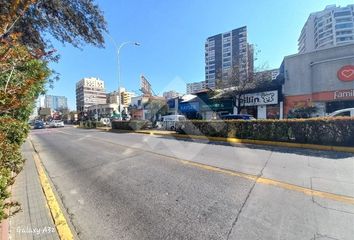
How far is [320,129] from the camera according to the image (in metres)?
10.7

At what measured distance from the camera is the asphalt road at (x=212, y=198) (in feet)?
11.6

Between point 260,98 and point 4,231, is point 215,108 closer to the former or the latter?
point 260,98

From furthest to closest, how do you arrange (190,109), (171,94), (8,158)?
(171,94) → (190,109) → (8,158)

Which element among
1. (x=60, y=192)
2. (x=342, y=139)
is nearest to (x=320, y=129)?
(x=342, y=139)

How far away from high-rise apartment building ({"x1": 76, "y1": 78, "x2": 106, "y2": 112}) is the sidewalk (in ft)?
272

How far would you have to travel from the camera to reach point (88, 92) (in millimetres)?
89750

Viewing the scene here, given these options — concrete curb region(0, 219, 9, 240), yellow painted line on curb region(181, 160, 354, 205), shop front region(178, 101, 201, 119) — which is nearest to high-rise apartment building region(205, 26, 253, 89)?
shop front region(178, 101, 201, 119)

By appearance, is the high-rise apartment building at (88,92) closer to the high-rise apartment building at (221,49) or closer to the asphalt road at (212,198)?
the high-rise apartment building at (221,49)

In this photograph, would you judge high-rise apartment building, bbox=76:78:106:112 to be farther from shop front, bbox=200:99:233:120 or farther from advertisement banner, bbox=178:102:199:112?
shop front, bbox=200:99:233:120

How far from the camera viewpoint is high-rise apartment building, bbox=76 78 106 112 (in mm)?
86062

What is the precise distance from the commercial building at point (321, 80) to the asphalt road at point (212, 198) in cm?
1411

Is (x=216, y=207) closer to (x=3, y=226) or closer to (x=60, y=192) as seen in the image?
(x=3, y=226)

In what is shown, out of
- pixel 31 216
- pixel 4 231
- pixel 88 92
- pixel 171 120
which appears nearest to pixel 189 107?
pixel 171 120

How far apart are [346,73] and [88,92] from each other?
284 feet
